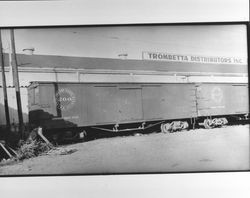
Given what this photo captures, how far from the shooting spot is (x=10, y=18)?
2328mm

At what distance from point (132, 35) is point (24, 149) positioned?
1.37 metres

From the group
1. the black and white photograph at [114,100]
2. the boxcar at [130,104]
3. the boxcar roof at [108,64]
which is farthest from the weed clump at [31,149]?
the boxcar roof at [108,64]

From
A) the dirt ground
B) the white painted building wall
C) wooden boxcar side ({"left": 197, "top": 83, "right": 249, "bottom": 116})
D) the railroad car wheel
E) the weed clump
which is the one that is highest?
the white painted building wall

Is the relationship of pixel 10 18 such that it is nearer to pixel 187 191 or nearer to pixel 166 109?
pixel 166 109

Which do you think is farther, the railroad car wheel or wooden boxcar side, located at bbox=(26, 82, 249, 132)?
the railroad car wheel

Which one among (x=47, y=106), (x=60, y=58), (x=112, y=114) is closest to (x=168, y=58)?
(x=112, y=114)

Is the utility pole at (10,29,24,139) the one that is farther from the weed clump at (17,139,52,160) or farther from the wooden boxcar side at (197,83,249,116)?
the wooden boxcar side at (197,83,249,116)

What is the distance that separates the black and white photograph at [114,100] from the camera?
2.34m

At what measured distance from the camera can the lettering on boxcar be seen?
7.78 ft

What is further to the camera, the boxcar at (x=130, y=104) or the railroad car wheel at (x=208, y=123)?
the railroad car wheel at (x=208, y=123)

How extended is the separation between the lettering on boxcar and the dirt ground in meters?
0.35

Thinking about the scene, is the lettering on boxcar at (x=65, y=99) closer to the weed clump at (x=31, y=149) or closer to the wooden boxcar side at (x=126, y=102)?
the wooden boxcar side at (x=126, y=102)

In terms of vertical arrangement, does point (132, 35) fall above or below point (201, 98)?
above

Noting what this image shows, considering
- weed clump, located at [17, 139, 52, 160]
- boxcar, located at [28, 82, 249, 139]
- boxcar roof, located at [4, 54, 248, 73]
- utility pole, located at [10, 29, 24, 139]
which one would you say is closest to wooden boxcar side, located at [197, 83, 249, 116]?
boxcar, located at [28, 82, 249, 139]
